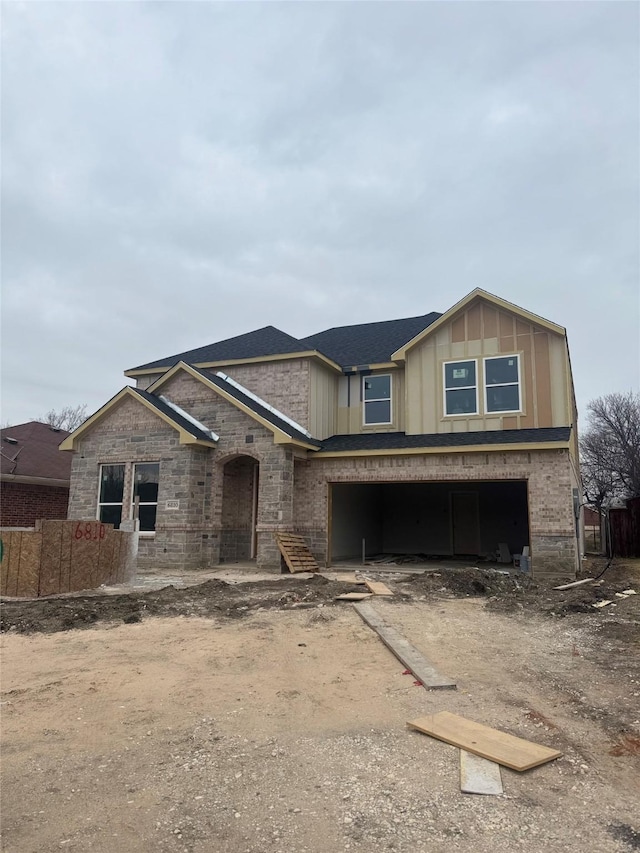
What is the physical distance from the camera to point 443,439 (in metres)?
16.0

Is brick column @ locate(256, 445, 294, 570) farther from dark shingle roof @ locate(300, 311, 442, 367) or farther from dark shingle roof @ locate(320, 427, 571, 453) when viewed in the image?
dark shingle roof @ locate(300, 311, 442, 367)

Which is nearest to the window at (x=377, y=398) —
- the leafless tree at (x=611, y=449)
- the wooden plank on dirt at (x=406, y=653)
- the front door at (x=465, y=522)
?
the front door at (x=465, y=522)

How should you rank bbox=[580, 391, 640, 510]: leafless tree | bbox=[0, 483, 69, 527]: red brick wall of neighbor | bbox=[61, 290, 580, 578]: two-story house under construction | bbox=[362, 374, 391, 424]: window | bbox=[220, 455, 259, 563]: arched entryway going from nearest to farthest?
bbox=[61, 290, 580, 578]: two-story house under construction
bbox=[220, 455, 259, 563]: arched entryway
bbox=[362, 374, 391, 424]: window
bbox=[0, 483, 69, 527]: red brick wall of neighbor
bbox=[580, 391, 640, 510]: leafless tree

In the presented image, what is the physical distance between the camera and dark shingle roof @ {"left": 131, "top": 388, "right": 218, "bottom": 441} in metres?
15.9

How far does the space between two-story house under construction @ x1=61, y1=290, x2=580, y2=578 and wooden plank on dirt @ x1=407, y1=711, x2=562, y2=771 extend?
10199mm

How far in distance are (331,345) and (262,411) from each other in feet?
18.8

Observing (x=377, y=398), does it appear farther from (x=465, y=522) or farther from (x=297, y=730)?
(x=297, y=730)

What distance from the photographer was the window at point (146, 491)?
16.1 m

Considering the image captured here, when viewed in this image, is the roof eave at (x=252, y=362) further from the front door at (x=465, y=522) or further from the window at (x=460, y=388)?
the front door at (x=465, y=522)

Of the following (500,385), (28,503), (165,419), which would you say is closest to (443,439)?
(500,385)

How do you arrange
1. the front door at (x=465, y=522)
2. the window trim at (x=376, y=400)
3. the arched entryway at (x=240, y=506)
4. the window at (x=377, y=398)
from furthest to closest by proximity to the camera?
1. the front door at (x=465, y=522)
2. the window at (x=377, y=398)
3. the window trim at (x=376, y=400)
4. the arched entryway at (x=240, y=506)

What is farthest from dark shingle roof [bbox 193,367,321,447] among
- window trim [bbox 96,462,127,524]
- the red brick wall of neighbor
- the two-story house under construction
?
the red brick wall of neighbor

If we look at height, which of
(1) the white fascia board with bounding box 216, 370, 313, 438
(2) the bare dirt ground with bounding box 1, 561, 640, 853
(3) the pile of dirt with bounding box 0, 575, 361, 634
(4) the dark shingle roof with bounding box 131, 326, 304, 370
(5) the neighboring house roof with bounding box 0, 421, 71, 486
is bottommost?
(2) the bare dirt ground with bounding box 1, 561, 640, 853

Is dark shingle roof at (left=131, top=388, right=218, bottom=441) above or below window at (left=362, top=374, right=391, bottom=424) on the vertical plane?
below
